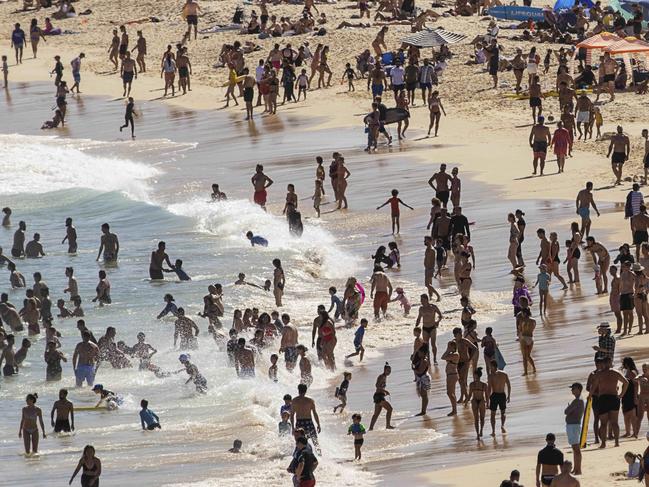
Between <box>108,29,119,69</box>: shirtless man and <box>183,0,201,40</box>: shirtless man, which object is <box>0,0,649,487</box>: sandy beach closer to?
<box>108,29,119,69</box>: shirtless man

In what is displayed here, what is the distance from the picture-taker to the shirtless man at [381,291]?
2445 centimetres

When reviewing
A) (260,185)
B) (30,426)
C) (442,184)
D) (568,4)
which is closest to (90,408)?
(30,426)

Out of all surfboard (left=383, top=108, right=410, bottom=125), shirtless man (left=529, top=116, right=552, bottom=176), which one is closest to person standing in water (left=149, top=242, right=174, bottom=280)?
shirtless man (left=529, top=116, right=552, bottom=176)

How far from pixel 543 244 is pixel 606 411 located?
28.4 feet

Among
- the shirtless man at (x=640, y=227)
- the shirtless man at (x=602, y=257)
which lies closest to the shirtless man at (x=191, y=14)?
the shirtless man at (x=640, y=227)

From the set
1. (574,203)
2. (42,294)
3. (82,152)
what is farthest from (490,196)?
(82,152)

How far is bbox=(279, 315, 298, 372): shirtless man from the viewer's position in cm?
2239

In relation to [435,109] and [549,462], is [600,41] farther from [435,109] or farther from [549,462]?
[549,462]

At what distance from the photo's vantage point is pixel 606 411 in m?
16.5

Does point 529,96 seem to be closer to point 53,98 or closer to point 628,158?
point 628,158

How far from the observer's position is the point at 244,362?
21766mm

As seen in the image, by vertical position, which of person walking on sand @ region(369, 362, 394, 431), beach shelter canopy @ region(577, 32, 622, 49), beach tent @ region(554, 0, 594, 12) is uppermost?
beach tent @ region(554, 0, 594, 12)

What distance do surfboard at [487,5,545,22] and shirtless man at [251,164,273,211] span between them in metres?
19.6

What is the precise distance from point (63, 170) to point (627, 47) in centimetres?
1462
